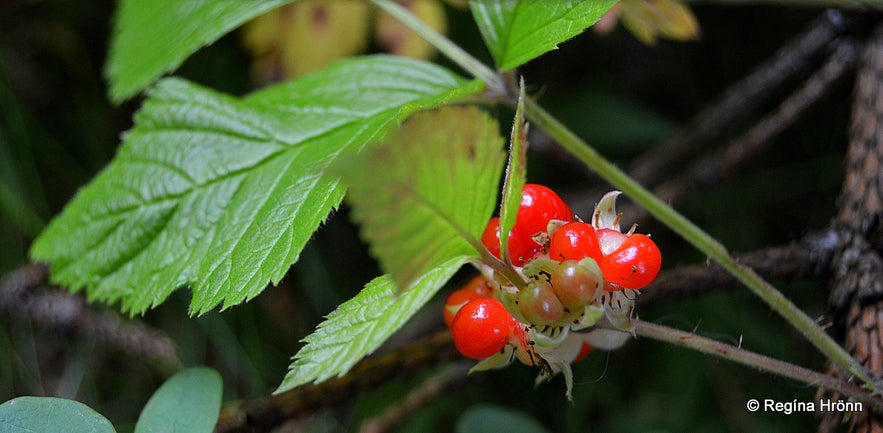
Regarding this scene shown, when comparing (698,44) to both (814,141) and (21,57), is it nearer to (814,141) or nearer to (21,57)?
(814,141)

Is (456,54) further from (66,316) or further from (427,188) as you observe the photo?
(66,316)

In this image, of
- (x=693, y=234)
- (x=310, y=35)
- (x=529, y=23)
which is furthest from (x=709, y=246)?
(x=310, y=35)

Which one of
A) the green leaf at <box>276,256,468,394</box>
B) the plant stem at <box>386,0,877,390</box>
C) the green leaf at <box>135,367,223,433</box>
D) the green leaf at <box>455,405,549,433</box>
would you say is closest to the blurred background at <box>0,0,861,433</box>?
the green leaf at <box>455,405,549,433</box>

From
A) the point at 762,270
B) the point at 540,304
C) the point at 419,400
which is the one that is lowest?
the point at 419,400

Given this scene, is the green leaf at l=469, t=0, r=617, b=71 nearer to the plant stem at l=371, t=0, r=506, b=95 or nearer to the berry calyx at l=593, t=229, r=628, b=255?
the plant stem at l=371, t=0, r=506, b=95

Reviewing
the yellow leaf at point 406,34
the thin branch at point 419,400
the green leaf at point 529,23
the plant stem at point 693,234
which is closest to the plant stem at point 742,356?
the plant stem at point 693,234

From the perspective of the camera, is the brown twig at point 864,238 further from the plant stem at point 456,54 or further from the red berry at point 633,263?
the plant stem at point 456,54

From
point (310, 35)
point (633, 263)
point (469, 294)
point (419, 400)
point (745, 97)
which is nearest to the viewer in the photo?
point (633, 263)

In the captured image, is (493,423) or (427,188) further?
(493,423)
